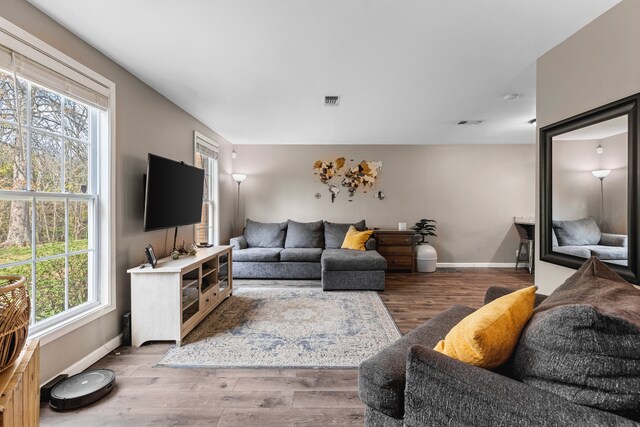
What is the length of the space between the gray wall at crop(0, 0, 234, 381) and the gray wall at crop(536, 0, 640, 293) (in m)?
3.54

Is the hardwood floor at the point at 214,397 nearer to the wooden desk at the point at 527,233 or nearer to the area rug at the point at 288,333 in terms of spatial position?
the area rug at the point at 288,333

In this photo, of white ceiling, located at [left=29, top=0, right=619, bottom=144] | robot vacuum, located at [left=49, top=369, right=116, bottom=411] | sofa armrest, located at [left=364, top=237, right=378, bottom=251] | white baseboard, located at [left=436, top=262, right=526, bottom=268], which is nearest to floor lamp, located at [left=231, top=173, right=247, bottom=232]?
white ceiling, located at [left=29, top=0, right=619, bottom=144]

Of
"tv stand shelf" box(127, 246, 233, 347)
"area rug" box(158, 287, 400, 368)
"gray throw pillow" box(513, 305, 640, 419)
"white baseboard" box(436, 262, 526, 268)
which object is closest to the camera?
"gray throw pillow" box(513, 305, 640, 419)

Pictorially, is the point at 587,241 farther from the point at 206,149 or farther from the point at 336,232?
the point at 206,149

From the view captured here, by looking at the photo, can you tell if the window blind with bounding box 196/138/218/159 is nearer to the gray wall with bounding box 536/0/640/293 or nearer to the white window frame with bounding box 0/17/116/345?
the white window frame with bounding box 0/17/116/345

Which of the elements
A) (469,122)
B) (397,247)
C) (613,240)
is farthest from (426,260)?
(613,240)

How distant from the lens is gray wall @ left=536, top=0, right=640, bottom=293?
68.4 inches

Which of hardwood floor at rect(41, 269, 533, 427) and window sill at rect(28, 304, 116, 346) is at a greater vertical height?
window sill at rect(28, 304, 116, 346)

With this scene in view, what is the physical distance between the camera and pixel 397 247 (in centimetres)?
539

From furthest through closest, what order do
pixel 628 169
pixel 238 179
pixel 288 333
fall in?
pixel 238 179, pixel 288 333, pixel 628 169

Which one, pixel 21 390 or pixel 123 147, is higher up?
pixel 123 147

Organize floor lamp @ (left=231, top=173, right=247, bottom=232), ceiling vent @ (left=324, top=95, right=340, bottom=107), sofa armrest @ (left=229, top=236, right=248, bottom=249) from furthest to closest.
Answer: floor lamp @ (left=231, top=173, right=247, bottom=232) → sofa armrest @ (left=229, top=236, right=248, bottom=249) → ceiling vent @ (left=324, top=95, right=340, bottom=107)

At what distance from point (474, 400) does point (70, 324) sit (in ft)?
8.20

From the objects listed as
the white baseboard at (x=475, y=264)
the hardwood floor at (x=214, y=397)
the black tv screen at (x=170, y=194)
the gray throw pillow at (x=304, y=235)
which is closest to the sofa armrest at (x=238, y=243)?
the gray throw pillow at (x=304, y=235)
